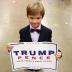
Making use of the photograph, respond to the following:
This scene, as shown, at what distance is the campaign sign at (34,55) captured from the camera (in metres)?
2.19

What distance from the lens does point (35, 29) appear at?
2.24 m

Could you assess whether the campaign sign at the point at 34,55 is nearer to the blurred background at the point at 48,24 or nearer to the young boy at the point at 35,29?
the young boy at the point at 35,29

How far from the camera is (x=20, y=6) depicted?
7.94 m

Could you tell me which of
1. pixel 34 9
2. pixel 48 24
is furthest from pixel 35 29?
pixel 48 24

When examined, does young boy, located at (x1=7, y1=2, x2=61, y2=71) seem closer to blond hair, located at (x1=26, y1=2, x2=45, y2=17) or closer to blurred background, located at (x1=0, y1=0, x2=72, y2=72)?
blond hair, located at (x1=26, y1=2, x2=45, y2=17)

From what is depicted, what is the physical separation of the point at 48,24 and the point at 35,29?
3.70m

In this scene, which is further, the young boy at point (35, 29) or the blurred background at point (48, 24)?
the blurred background at point (48, 24)

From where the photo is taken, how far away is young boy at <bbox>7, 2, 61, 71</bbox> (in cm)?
215

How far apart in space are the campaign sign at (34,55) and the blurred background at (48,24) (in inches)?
57.7

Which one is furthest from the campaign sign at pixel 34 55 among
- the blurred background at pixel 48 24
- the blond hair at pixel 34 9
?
the blurred background at pixel 48 24

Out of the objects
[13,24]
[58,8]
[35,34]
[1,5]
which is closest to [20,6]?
[1,5]

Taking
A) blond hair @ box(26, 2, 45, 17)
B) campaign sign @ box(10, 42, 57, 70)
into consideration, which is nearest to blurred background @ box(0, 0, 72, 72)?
campaign sign @ box(10, 42, 57, 70)

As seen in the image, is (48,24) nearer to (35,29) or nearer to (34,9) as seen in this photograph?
(35,29)

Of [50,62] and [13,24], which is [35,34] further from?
[13,24]
